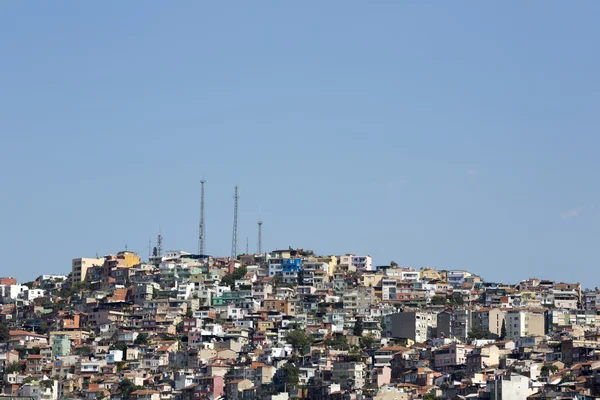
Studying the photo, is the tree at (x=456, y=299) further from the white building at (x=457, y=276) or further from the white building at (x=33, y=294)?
the white building at (x=33, y=294)

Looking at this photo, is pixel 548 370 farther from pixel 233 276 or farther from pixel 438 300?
pixel 233 276

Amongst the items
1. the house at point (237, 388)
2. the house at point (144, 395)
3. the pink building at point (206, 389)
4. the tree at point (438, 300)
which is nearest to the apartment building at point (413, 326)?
the tree at point (438, 300)

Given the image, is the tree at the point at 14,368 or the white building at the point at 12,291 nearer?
the tree at the point at 14,368

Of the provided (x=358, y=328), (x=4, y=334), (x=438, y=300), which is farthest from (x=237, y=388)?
(x=438, y=300)

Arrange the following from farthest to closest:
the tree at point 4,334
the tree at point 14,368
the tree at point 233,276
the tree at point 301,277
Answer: the tree at point 301,277
the tree at point 233,276
the tree at point 4,334
the tree at point 14,368

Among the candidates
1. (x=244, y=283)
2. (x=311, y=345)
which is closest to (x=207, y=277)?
(x=244, y=283)
